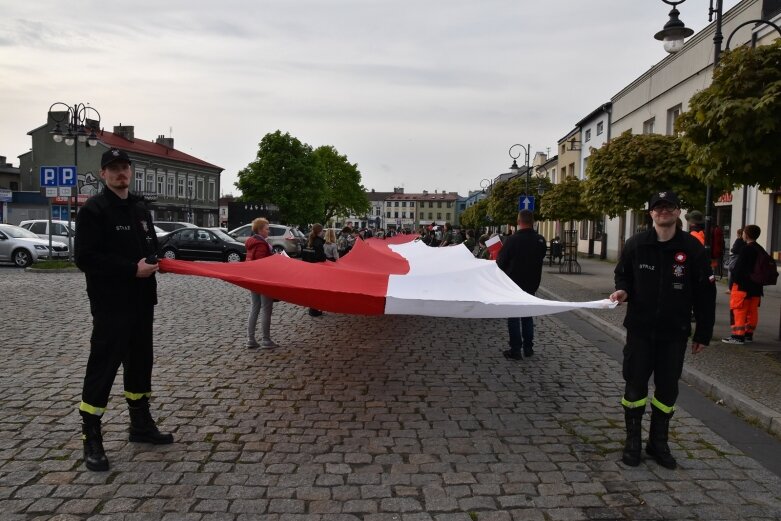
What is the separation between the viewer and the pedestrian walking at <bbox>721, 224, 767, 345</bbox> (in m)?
8.82

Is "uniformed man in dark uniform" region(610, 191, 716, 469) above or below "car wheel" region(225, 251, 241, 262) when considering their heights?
above

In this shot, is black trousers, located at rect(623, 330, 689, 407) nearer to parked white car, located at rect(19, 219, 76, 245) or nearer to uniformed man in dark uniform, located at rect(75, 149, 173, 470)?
uniformed man in dark uniform, located at rect(75, 149, 173, 470)

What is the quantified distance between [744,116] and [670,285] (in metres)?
3.72

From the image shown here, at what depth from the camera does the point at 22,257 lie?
21.7m

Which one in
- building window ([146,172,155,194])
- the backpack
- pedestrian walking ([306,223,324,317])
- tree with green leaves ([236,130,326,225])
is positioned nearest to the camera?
the backpack

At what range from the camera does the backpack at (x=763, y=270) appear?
8.70 metres

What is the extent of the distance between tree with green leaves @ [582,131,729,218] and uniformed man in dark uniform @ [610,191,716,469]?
9673 millimetres

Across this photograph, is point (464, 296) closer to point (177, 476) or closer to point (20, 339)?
point (177, 476)

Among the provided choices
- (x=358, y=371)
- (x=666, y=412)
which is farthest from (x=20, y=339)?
(x=666, y=412)

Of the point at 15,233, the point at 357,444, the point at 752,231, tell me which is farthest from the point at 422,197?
the point at 357,444

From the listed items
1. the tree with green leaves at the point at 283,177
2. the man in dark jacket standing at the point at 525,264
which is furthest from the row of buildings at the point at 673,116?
the tree with green leaves at the point at 283,177

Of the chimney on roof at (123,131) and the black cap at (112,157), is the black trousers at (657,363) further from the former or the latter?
the chimney on roof at (123,131)

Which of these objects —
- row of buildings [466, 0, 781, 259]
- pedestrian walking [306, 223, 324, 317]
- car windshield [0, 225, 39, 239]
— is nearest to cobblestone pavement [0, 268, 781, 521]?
pedestrian walking [306, 223, 324, 317]

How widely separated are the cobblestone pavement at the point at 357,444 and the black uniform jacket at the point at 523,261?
103 centimetres
